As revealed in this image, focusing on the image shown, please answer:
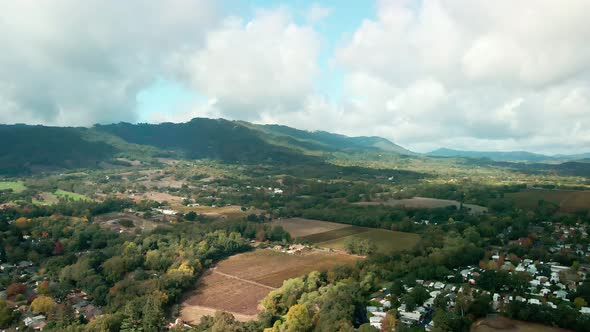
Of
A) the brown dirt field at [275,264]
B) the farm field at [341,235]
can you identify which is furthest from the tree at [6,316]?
the farm field at [341,235]

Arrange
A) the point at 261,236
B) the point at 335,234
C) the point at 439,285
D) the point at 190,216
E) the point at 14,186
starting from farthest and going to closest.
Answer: the point at 14,186 → the point at 190,216 → the point at 335,234 → the point at 261,236 → the point at 439,285

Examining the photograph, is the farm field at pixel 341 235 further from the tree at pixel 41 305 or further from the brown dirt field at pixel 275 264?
the tree at pixel 41 305

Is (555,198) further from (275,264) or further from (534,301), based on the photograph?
(275,264)

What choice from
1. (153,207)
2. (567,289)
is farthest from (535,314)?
(153,207)

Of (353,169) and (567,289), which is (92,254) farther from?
(353,169)

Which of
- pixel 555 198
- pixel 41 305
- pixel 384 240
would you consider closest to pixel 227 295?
pixel 41 305
